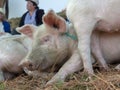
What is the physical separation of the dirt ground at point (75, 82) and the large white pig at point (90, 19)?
0.17 m

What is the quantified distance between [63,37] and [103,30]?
1.39 feet

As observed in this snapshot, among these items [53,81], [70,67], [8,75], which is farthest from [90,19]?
[8,75]

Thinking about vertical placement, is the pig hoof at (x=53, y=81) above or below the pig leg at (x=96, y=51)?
below

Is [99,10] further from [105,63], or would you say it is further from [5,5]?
[5,5]

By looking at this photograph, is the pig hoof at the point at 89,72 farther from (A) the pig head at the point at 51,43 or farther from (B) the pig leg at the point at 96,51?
(A) the pig head at the point at 51,43

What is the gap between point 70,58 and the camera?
403cm

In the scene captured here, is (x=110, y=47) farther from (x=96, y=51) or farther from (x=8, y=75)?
(x=8, y=75)

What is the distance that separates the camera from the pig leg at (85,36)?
3736mm

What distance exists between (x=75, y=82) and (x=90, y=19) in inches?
26.1

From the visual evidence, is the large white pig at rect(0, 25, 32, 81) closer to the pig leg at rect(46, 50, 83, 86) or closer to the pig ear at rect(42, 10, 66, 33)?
the pig ear at rect(42, 10, 66, 33)

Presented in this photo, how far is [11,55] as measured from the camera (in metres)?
4.32

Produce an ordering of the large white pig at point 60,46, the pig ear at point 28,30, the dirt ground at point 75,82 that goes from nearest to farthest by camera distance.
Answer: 1. the dirt ground at point 75,82
2. the large white pig at point 60,46
3. the pig ear at point 28,30

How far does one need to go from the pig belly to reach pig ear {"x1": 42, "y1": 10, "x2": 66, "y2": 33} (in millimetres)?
390

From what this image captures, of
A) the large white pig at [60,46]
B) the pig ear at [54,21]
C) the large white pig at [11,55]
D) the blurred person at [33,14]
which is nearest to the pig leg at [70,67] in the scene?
the large white pig at [60,46]
